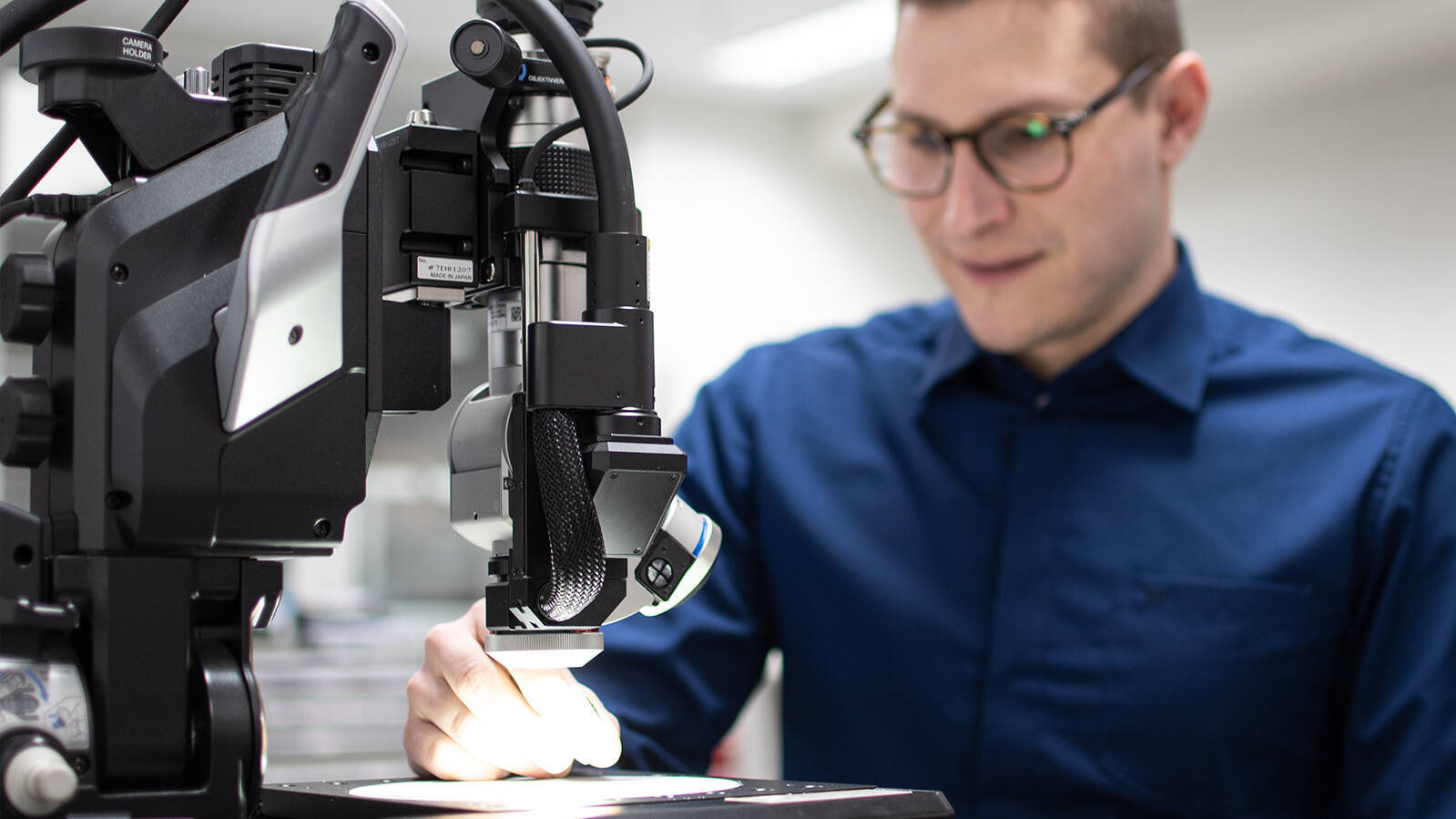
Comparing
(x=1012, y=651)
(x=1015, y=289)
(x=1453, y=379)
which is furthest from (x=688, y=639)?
(x=1453, y=379)

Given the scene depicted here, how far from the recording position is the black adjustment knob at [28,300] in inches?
27.7

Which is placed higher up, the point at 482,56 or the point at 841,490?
the point at 482,56

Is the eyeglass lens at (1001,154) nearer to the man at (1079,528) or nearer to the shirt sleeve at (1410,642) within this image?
the man at (1079,528)

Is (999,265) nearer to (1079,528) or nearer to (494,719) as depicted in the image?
(1079,528)

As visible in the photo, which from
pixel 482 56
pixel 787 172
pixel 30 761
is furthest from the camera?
pixel 787 172

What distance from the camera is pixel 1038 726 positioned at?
1393mm

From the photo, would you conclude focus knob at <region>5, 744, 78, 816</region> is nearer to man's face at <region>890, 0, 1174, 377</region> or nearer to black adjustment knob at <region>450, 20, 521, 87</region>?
black adjustment knob at <region>450, 20, 521, 87</region>

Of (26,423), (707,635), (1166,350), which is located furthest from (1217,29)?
(26,423)

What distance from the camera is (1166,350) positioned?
1481 mm

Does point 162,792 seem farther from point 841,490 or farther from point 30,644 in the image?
point 841,490

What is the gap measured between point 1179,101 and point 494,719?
1024mm

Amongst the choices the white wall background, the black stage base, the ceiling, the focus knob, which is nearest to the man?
the black stage base

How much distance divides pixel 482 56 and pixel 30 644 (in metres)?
0.38

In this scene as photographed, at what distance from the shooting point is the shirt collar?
147 cm
